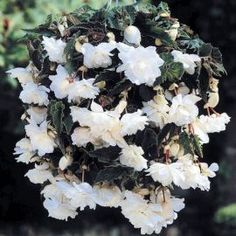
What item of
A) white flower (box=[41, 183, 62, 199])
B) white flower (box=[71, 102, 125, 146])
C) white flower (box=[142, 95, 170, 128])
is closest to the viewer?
white flower (box=[71, 102, 125, 146])

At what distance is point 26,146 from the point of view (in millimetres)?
2145

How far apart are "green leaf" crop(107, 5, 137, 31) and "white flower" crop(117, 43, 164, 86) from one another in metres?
0.13

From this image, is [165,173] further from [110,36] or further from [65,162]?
[110,36]

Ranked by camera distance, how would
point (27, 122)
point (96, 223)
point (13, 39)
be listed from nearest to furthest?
point (27, 122)
point (13, 39)
point (96, 223)

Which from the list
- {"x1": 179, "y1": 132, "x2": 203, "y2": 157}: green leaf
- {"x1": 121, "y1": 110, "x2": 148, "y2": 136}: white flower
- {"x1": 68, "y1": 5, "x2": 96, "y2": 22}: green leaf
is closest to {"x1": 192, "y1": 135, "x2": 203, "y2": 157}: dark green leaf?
{"x1": 179, "y1": 132, "x2": 203, "y2": 157}: green leaf

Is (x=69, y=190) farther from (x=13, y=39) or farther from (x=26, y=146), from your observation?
(x=13, y=39)

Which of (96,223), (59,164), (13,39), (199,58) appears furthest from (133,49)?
(96,223)

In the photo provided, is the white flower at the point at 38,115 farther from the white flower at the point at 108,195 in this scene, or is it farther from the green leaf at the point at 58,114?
the white flower at the point at 108,195

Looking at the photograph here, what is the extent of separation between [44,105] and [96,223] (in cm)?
388

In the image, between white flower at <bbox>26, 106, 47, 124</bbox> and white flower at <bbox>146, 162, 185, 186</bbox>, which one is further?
white flower at <bbox>26, 106, 47, 124</bbox>

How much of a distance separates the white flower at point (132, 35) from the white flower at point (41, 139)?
1.01 feet

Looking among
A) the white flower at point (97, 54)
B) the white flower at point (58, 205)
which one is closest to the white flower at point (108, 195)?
the white flower at point (58, 205)

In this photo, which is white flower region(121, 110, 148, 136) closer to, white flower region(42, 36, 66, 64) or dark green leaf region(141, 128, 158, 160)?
dark green leaf region(141, 128, 158, 160)

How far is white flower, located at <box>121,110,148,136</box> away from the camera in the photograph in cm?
189
